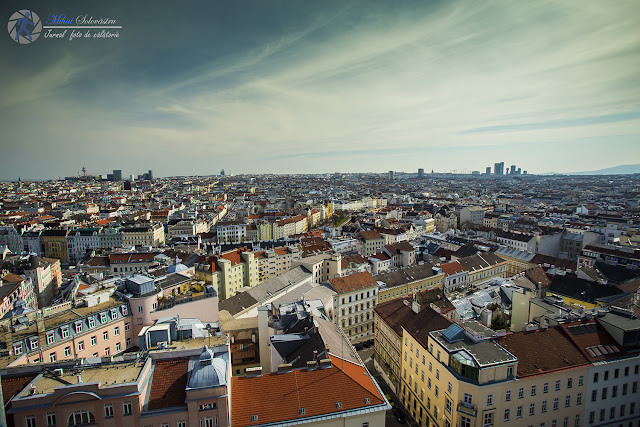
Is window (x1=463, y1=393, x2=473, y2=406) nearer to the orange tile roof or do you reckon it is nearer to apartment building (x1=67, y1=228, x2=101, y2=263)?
the orange tile roof

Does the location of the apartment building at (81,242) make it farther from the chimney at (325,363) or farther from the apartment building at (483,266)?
Result: the apartment building at (483,266)

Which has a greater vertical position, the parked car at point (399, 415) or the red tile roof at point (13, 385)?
the red tile roof at point (13, 385)

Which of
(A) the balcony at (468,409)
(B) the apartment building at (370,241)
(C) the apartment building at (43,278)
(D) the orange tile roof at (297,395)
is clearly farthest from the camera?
(B) the apartment building at (370,241)

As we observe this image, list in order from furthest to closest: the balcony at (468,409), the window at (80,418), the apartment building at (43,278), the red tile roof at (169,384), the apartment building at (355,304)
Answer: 1. the apartment building at (43,278)
2. the apartment building at (355,304)
3. the balcony at (468,409)
4. the red tile roof at (169,384)
5. the window at (80,418)

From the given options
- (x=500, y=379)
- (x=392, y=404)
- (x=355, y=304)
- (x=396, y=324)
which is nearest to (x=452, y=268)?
(x=355, y=304)

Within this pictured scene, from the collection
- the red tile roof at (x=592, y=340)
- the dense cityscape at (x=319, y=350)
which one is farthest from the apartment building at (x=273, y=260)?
the red tile roof at (x=592, y=340)

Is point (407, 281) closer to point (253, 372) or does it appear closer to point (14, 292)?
point (253, 372)

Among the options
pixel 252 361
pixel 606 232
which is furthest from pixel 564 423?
pixel 606 232

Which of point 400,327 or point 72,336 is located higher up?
point 72,336

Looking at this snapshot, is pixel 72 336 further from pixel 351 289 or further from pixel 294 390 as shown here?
pixel 351 289
